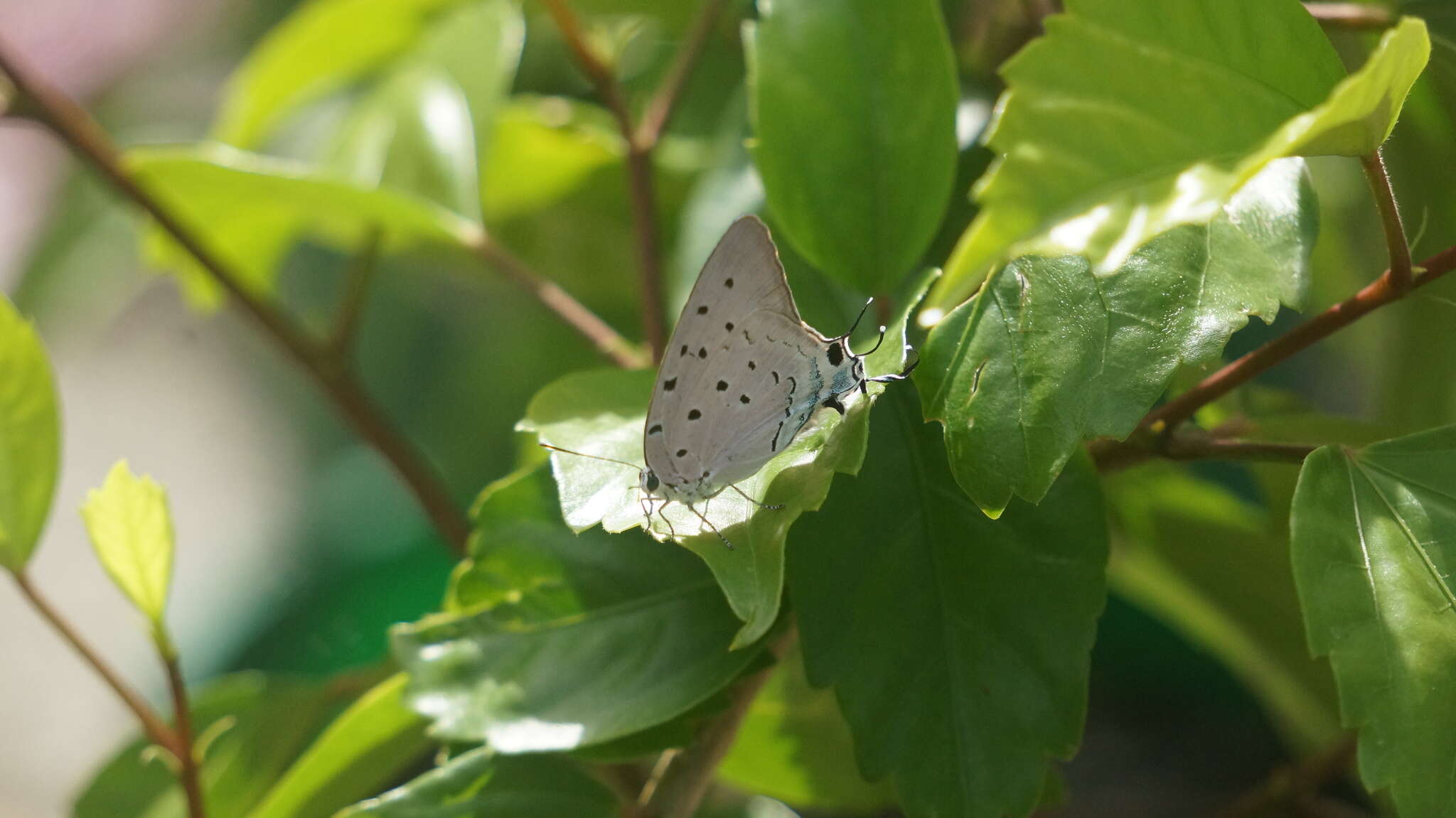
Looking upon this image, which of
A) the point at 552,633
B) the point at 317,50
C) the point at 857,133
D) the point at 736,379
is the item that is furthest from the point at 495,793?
the point at 317,50

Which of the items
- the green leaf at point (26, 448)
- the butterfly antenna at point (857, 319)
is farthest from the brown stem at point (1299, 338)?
the green leaf at point (26, 448)

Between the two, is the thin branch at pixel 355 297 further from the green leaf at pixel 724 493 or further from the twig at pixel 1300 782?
the twig at pixel 1300 782

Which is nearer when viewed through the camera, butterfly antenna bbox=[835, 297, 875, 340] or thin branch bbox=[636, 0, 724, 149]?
butterfly antenna bbox=[835, 297, 875, 340]

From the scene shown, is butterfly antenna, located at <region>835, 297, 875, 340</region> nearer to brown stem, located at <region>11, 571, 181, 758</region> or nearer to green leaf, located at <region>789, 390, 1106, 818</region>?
green leaf, located at <region>789, 390, 1106, 818</region>

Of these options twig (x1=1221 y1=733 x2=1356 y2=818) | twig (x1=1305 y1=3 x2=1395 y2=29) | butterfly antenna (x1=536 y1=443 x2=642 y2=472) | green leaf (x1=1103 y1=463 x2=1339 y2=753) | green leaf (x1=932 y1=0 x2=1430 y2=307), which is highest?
green leaf (x1=932 y1=0 x2=1430 y2=307)

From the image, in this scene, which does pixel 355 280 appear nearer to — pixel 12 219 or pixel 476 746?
pixel 476 746

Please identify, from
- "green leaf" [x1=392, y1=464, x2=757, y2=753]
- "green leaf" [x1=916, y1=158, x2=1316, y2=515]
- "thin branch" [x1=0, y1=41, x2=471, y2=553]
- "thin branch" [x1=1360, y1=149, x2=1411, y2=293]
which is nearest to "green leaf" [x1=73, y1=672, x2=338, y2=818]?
"thin branch" [x1=0, y1=41, x2=471, y2=553]

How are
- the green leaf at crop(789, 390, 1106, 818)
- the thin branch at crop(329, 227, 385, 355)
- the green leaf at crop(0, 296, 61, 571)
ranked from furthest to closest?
the thin branch at crop(329, 227, 385, 355) → the green leaf at crop(0, 296, 61, 571) → the green leaf at crop(789, 390, 1106, 818)
